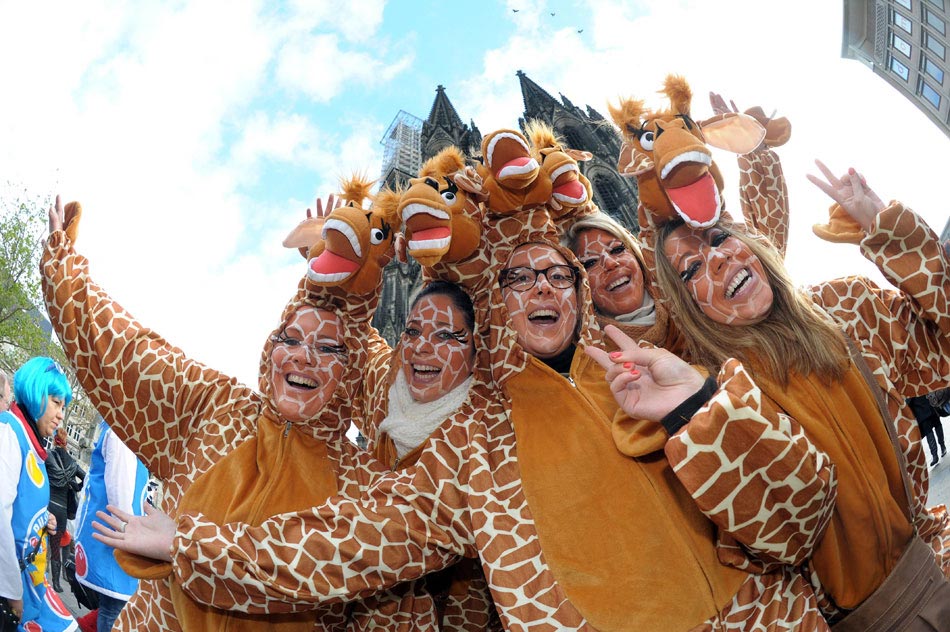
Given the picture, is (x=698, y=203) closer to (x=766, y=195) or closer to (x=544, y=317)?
(x=544, y=317)

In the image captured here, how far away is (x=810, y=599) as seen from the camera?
215cm

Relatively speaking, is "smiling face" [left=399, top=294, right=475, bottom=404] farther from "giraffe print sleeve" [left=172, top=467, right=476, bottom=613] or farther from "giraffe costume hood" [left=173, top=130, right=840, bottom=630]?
"giraffe print sleeve" [left=172, top=467, right=476, bottom=613]

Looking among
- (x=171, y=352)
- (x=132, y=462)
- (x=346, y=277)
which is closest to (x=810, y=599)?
(x=346, y=277)

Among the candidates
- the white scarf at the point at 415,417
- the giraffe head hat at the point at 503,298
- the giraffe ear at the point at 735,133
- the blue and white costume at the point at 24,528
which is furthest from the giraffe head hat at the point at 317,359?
the blue and white costume at the point at 24,528

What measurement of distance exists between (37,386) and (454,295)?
142 inches

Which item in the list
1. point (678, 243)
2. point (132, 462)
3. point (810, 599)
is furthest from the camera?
point (132, 462)

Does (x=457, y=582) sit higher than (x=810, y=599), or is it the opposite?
(x=457, y=582)

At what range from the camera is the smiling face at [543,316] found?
2.71m

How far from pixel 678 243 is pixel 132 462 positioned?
4.14 meters

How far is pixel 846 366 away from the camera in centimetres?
228

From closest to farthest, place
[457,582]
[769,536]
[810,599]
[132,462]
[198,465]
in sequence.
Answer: [769,536] → [810,599] → [198,465] → [457,582] → [132,462]

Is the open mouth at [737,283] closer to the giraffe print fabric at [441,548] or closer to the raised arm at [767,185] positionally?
the giraffe print fabric at [441,548]

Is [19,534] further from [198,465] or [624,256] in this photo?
[624,256]

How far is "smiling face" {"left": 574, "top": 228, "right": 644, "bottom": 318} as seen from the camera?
3.09 m
